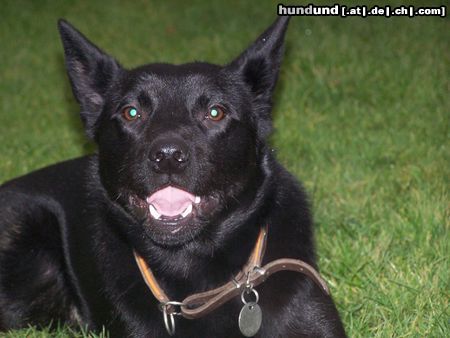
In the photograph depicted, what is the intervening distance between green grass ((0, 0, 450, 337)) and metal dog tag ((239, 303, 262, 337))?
71 cm

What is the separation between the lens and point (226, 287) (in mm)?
3908

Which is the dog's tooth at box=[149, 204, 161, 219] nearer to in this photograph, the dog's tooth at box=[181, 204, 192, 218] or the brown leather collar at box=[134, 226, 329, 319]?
the dog's tooth at box=[181, 204, 192, 218]

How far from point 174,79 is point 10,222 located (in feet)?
5.25

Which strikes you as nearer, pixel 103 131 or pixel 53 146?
pixel 103 131

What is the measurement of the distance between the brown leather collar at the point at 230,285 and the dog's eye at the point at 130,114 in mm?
769

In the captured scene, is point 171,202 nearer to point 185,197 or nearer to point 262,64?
point 185,197

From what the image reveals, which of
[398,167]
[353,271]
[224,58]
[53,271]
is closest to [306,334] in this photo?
[353,271]

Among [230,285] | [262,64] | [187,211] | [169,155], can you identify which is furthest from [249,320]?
[262,64]

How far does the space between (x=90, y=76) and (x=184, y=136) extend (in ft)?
3.20

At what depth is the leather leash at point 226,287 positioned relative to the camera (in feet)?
12.7

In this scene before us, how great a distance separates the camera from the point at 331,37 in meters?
9.81

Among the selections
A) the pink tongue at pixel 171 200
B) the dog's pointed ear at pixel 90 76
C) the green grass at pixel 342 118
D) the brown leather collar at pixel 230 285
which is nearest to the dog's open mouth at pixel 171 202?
the pink tongue at pixel 171 200

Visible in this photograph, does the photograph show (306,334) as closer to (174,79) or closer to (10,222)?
(174,79)

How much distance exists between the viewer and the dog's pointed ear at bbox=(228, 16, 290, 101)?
4266 millimetres
